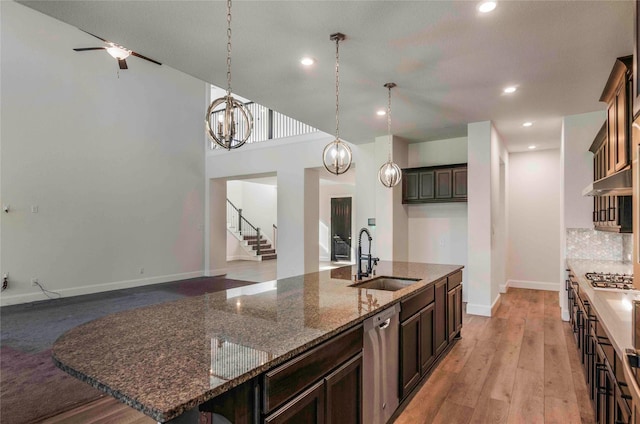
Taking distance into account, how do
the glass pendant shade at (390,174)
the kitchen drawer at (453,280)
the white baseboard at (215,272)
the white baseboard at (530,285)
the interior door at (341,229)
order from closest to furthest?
the kitchen drawer at (453,280) < the glass pendant shade at (390,174) < the white baseboard at (530,285) < the white baseboard at (215,272) < the interior door at (341,229)

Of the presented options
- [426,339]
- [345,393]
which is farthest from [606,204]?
[345,393]

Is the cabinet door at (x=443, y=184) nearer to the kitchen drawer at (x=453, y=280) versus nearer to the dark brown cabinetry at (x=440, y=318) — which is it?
the kitchen drawer at (x=453, y=280)

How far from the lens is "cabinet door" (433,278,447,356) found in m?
3.16

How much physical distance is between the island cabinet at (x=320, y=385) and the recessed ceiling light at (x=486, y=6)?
2327 mm

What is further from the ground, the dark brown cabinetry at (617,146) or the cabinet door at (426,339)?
the dark brown cabinetry at (617,146)

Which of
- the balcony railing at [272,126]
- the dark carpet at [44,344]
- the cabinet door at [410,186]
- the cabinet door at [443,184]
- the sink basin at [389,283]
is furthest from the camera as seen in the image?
the balcony railing at [272,126]

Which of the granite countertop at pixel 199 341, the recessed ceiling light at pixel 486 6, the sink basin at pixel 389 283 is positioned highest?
the recessed ceiling light at pixel 486 6

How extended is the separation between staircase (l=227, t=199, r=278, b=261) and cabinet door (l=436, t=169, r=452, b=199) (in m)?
7.73

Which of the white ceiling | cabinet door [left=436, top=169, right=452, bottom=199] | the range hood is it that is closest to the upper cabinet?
the white ceiling

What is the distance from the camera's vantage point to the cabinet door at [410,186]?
6.13 meters

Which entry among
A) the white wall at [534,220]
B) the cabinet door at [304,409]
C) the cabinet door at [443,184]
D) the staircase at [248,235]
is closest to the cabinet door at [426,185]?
the cabinet door at [443,184]

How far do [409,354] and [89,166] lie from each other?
7109 millimetres

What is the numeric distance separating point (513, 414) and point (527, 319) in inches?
113

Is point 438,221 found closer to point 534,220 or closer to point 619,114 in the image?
point 534,220
